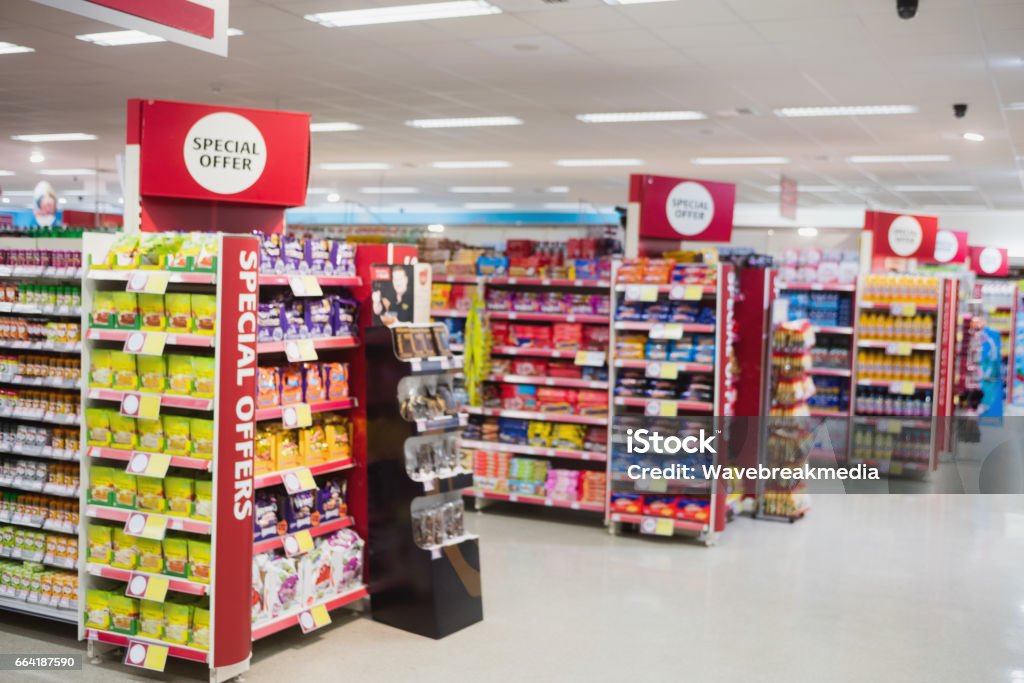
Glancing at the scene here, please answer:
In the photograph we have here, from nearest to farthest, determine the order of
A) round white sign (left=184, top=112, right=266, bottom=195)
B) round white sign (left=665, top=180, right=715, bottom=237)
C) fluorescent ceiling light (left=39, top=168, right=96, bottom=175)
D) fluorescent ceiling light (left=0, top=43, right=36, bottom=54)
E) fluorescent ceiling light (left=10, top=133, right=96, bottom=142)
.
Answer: round white sign (left=184, top=112, right=266, bottom=195)
round white sign (left=665, top=180, right=715, bottom=237)
fluorescent ceiling light (left=0, top=43, right=36, bottom=54)
fluorescent ceiling light (left=10, top=133, right=96, bottom=142)
fluorescent ceiling light (left=39, top=168, right=96, bottom=175)

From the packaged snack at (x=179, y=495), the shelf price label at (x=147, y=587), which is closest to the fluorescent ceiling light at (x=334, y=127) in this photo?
the packaged snack at (x=179, y=495)

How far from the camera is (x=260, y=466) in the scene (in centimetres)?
465

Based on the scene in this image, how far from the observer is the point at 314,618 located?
486cm

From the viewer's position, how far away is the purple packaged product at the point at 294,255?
481 cm

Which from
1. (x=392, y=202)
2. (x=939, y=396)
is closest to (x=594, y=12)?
(x=939, y=396)

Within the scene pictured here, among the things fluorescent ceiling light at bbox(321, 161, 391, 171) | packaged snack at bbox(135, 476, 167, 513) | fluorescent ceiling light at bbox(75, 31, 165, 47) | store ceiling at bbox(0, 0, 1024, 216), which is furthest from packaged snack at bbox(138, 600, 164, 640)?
fluorescent ceiling light at bbox(321, 161, 391, 171)

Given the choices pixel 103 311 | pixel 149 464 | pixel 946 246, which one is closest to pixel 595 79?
pixel 103 311

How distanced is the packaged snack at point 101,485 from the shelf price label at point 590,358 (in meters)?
3.77

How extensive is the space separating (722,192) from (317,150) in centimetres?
836

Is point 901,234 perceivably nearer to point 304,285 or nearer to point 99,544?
point 304,285

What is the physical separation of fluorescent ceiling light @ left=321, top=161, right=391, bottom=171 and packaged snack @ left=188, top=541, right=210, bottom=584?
12.1 m

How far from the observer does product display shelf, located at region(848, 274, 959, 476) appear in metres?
9.85

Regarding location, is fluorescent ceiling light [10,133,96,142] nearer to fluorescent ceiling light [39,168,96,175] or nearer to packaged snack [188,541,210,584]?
fluorescent ceiling light [39,168,96,175]

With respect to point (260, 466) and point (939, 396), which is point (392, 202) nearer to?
point (939, 396)
